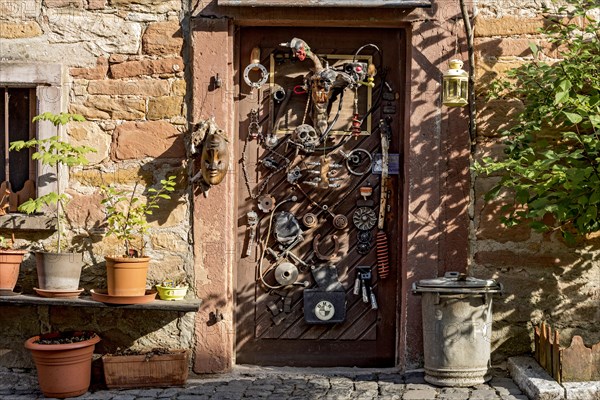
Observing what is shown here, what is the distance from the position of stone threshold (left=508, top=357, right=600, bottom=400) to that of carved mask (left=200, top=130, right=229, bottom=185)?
242 cm

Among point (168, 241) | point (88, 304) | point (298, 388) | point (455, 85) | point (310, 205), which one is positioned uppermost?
point (455, 85)

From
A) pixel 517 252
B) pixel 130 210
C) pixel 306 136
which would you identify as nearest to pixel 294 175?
pixel 306 136

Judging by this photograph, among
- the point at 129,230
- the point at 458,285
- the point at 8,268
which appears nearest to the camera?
the point at 458,285

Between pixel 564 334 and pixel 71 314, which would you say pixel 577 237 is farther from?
pixel 71 314

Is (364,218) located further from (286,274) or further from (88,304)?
(88,304)

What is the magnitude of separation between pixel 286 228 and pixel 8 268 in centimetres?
196

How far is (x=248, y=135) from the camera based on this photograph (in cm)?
606

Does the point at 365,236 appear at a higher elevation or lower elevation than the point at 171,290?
higher

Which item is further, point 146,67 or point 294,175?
point 294,175

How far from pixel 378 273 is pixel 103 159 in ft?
7.11

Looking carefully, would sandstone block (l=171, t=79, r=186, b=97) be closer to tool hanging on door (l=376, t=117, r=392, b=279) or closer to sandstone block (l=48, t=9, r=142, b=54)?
sandstone block (l=48, t=9, r=142, b=54)

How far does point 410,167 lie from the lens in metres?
5.83

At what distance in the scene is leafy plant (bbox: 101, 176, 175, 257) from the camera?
5723mm

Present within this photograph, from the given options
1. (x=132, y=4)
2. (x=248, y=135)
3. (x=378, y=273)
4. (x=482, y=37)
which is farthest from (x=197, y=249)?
(x=482, y=37)
